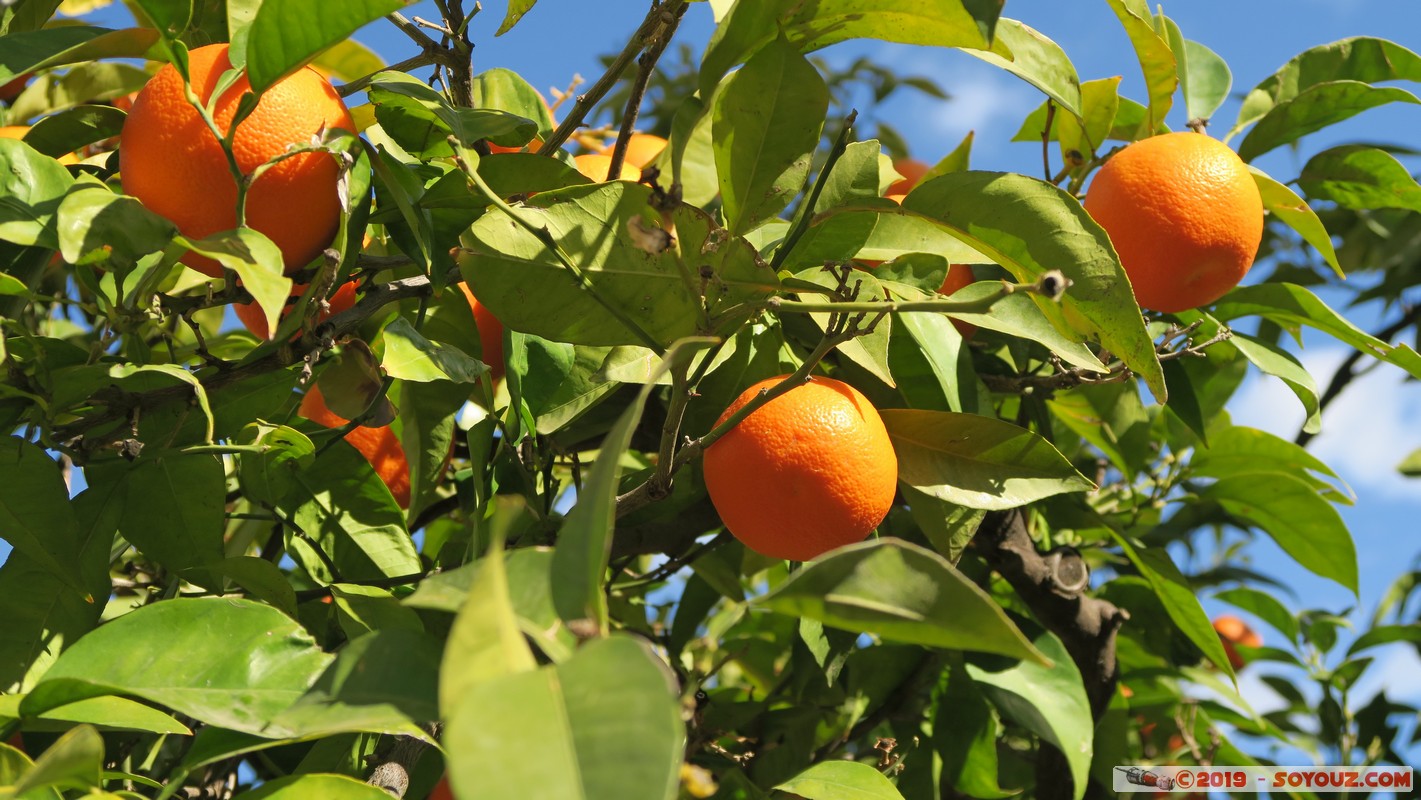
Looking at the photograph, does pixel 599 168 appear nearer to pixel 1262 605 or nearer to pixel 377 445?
pixel 377 445

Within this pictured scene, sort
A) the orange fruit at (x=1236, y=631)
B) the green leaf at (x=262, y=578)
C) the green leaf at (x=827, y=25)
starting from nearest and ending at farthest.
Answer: the green leaf at (x=827, y=25) → the green leaf at (x=262, y=578) → the orange fruit at (x=1236, y=631)

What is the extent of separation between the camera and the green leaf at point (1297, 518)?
1378 millimetres

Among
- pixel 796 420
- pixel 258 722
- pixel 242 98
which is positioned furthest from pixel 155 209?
pixel 796 420

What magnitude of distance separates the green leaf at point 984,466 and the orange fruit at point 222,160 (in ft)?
1.67

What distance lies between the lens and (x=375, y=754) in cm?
101

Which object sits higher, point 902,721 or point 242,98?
point 242,98

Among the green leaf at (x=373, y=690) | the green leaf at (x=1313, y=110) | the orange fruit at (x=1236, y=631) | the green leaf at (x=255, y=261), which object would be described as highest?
the green leaf at (x=1313, y=110)

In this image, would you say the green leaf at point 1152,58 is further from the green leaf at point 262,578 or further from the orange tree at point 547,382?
the green leaf at point 262,578

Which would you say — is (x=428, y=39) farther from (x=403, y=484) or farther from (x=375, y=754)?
(x=375, y=754)

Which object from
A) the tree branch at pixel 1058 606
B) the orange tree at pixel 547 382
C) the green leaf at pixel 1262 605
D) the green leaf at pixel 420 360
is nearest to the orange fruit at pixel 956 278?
the orange tree at pixel 547 382

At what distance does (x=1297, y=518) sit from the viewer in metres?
1.42

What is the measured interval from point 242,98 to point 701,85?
12.4 inches

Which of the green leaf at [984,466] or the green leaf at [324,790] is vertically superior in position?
the green leaf at [984,466]

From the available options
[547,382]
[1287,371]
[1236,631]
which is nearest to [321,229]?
[547,382]
